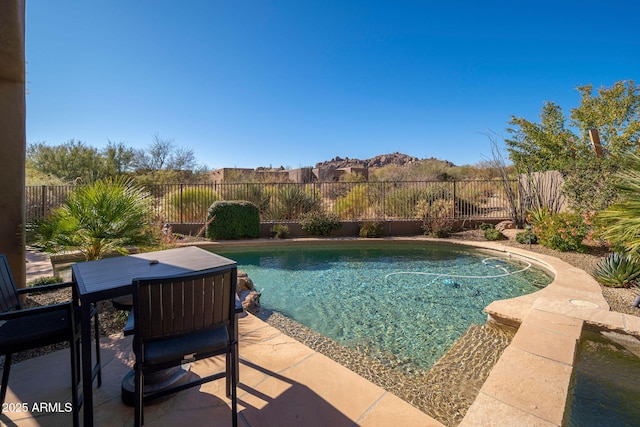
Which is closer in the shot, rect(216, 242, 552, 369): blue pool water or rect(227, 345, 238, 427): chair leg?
rect(227, 345, 238, 427): chair leg

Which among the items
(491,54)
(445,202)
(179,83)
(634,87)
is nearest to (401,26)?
(491,54)

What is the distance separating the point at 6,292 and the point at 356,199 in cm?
969

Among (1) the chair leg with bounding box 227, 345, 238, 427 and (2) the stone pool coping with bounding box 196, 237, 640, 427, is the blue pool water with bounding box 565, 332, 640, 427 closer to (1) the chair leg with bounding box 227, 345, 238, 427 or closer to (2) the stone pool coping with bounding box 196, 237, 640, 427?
(2) the stone pool coping with bounding box 196, 237, 640, 427

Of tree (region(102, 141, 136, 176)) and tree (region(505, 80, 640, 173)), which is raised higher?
tree (region(505, 80, 640, 173))

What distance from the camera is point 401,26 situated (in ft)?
31.3

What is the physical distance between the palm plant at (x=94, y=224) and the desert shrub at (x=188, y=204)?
6972mm

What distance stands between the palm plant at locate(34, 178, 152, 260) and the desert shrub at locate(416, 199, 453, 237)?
27.5 ft

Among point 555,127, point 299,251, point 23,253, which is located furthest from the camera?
point 555,127

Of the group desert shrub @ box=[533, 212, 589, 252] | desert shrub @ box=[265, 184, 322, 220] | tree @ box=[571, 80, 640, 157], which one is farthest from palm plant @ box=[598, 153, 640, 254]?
tree @ box=[571, 80, 640, 157]

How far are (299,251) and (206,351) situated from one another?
680 cm

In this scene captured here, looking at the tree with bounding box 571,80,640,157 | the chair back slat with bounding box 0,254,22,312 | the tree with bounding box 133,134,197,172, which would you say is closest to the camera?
the chair back slat with bounding box 0,254,22,312

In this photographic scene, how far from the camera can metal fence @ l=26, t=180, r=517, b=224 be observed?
33.9ft

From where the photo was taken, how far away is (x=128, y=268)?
6.11ft

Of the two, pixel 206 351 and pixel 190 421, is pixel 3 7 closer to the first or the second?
pixel 206 351
